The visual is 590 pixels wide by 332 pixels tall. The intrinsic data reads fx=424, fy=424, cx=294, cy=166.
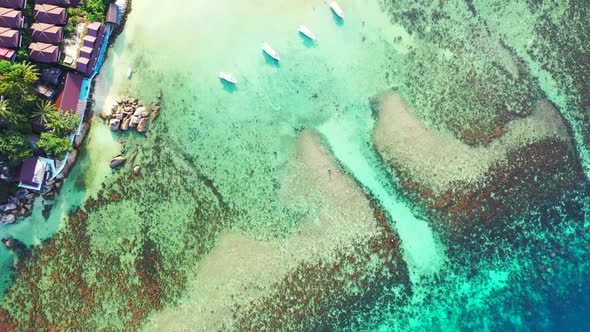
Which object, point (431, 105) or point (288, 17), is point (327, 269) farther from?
point (288, 17)

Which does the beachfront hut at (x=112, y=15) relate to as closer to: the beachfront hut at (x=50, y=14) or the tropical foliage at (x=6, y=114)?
the beachfront hut at (x=50, y=14)

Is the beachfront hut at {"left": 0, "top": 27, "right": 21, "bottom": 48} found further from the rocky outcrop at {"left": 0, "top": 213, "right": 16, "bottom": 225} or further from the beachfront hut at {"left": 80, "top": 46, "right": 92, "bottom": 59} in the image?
the rocky outcrop at {"left": 0, "top": 213, "right": 16, "bottom": 225}

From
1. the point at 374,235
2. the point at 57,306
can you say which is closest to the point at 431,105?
the point at 374,235

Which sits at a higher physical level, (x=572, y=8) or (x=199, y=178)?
(x=572, y=8)

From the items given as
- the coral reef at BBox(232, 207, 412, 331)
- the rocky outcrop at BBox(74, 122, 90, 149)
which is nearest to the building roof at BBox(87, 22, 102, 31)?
the rocky outcrop at BBox(74, 122, 90, 149)

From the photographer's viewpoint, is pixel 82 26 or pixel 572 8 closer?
pixel 82 26

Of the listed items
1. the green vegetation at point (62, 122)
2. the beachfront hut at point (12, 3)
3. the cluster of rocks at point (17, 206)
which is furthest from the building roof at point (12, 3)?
the cluster of rocks at point (17, 206)
